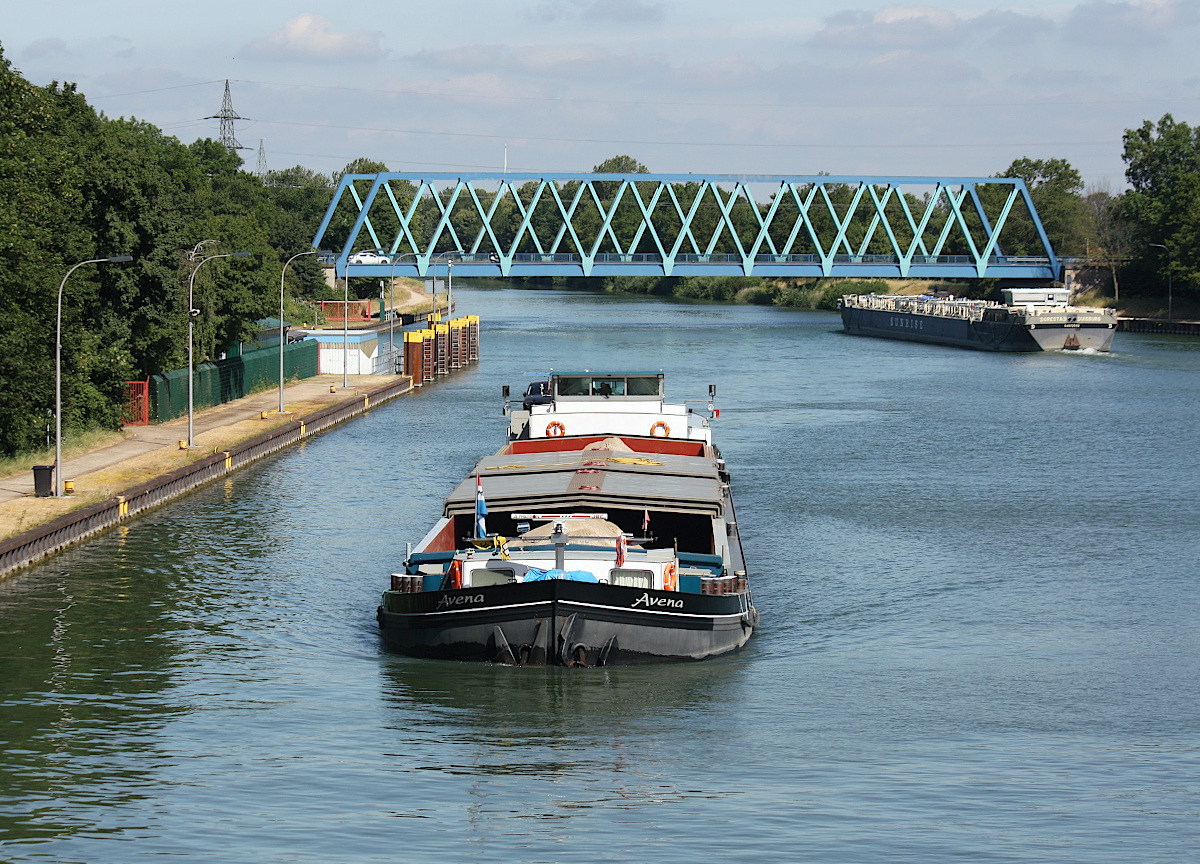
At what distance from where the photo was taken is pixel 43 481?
43781 millimetres

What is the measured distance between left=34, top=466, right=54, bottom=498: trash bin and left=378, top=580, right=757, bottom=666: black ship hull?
19.0 m

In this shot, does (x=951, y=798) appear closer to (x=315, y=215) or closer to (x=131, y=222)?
(x=131, y=222)

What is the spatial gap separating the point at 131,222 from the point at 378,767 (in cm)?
4082

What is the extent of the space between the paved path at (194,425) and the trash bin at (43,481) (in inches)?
27.6

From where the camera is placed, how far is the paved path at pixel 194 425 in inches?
1898

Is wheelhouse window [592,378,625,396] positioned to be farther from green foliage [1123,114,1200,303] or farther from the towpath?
green foliage [1123,114,1200,303]

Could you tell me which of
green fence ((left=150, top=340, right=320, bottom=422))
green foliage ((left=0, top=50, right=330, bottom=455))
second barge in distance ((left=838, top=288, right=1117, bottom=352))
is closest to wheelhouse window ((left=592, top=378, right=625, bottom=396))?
green foliage ((left=0, top=50, right=330, bottom=455))

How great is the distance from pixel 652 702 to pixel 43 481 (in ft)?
80.6

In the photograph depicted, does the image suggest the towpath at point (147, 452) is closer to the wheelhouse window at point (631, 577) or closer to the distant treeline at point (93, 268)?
the distant treeline at point (93, 268)

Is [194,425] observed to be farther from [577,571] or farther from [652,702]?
[652,702]

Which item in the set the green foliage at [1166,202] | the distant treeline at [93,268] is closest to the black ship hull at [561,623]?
the distant treeline at [93,268]

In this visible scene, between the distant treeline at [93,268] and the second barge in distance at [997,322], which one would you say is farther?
the second barge in distance at [997,322]

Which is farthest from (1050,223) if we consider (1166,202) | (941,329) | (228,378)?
(228,378)

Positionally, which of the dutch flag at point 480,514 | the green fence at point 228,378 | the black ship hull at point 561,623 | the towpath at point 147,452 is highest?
the green fence at point 228,378
